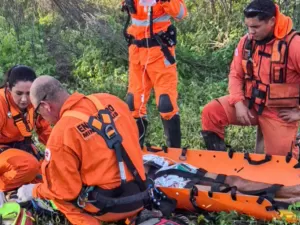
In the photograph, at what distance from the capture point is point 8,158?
187 inches

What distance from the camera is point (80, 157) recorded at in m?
3.51

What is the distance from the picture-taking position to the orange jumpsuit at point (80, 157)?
3436 mm

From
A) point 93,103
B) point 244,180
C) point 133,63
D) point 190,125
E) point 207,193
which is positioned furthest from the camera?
point 190,125

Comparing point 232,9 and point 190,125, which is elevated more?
point 232,9

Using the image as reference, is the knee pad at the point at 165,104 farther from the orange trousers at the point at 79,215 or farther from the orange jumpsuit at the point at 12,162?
the orange trousers at the point at 79,215

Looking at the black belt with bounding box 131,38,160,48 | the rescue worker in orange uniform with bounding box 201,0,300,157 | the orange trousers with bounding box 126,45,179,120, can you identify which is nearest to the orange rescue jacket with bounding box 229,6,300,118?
the rescue worker in orange uniform with bounding box 201,0,300,157

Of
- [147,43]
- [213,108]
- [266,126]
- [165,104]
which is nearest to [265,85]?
[266,126]

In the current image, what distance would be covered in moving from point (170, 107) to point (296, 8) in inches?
146

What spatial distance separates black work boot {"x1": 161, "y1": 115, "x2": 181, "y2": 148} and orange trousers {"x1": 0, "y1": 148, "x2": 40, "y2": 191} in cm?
137

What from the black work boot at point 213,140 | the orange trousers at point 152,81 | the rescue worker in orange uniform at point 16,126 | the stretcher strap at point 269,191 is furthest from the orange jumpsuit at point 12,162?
the stretcher strap at point 269,191

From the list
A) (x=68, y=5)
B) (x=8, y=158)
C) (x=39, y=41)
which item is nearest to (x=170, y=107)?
(x=8, y=158)

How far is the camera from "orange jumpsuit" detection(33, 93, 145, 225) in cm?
344

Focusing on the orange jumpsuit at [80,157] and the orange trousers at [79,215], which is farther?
the orange trousers at [79,215]

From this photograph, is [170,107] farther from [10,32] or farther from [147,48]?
[10,32]
